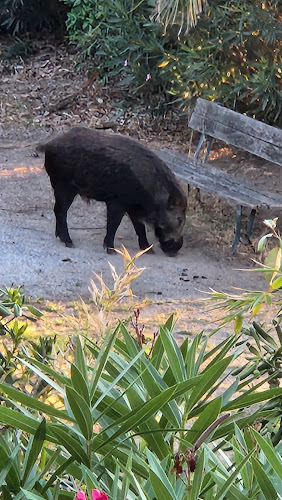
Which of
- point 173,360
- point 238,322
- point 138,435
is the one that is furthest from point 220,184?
point 138,435

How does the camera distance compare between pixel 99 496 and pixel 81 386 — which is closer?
pixel 99 496

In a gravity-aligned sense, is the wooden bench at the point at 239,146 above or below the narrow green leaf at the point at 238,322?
below

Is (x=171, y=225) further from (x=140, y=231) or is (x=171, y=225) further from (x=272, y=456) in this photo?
(x=272, y=456)

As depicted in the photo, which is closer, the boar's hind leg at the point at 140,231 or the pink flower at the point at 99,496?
the pink flower at the point at 99,496

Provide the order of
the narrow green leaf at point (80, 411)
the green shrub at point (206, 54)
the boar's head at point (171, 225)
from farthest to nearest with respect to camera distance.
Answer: the green shrub at point (206, 54), the boar's head at point (171, 225), the narrow green leaf at point (80, 411)

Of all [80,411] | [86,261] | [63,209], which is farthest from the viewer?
[63,209]

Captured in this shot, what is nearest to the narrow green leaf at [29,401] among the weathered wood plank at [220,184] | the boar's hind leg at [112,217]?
the boar's hind leg at [112,217]

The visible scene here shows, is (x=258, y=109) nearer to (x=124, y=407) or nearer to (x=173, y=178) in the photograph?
(x=173, y=178)

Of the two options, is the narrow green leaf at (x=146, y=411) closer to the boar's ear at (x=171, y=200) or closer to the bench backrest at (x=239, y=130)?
the boar's ear at (x=171, y=200)

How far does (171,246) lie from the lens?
Answer: 25.3ft

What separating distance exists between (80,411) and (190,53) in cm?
978

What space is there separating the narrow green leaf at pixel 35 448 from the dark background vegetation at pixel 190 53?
8.75m

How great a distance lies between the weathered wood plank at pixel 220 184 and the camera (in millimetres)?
7562

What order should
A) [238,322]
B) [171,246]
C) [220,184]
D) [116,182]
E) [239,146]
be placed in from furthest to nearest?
[239,146], [220,184], [171,246], [116,182], [238,322]
